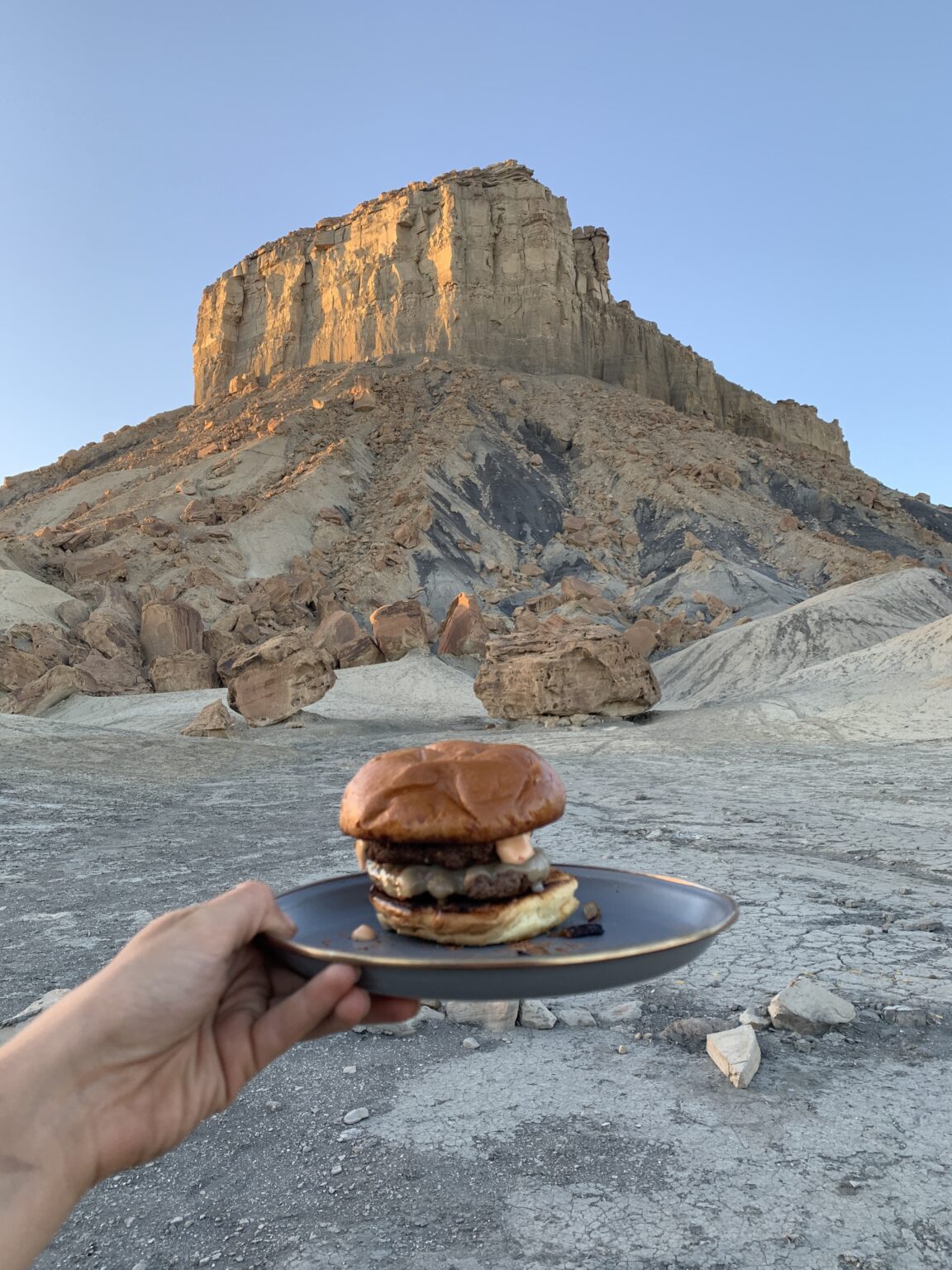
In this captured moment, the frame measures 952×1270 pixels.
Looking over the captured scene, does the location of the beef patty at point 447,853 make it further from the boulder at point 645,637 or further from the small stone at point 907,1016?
the boulder at point 645,637

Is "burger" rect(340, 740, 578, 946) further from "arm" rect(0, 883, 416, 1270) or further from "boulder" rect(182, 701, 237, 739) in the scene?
"boulder" rect(182, 701, 237, 739)

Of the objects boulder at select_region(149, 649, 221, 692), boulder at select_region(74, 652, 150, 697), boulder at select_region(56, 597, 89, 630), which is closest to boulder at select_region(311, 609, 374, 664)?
boulder at select_region(149, 649, 221, 692)

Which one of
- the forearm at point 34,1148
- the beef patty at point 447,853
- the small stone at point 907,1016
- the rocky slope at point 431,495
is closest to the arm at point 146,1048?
the forearm at point 34,1148

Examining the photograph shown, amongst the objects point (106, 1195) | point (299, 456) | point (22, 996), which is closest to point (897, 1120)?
point (106, 1195)

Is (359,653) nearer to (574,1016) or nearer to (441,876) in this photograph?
(574,1016)

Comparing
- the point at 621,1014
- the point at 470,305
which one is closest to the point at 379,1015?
the point at 621,1014

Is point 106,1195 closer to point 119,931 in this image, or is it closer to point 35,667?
point 119,931
